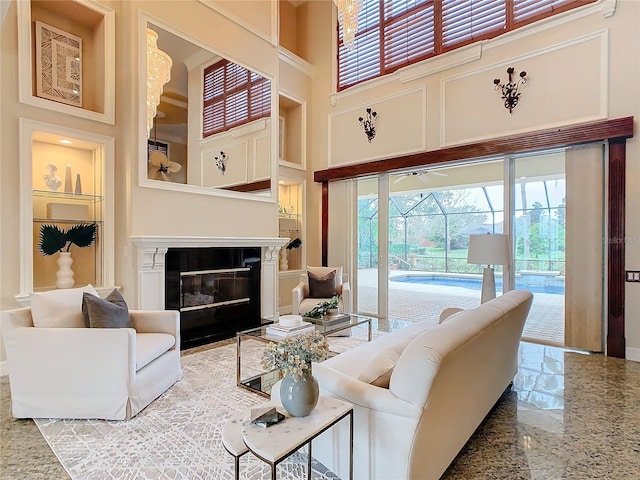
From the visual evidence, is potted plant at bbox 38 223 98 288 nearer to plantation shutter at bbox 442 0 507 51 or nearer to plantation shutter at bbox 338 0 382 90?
plantation shutter at bbox 338 0 382 90

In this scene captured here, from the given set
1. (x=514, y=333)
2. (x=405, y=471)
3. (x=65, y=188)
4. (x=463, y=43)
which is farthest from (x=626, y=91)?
(x=65, y=188)

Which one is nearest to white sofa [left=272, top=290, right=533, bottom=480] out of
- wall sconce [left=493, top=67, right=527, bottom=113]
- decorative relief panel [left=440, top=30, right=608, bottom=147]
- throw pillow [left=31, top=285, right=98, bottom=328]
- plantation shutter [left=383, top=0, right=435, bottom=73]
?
throw pillow [left=31, top=285, right=98, bottom=328]

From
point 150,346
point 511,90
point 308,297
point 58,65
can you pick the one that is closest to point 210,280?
point 308,297

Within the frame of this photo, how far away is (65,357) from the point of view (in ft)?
7.90

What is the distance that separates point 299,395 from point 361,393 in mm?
308

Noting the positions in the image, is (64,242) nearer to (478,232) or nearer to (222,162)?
(222,162)

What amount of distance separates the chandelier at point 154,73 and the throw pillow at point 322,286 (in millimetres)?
2837

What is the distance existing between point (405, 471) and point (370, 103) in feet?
17.6

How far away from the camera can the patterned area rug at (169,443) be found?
1912 millimetres

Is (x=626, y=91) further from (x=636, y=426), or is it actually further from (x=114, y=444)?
(x=114, y=444)

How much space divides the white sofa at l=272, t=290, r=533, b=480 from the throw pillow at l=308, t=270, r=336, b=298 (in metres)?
2.89

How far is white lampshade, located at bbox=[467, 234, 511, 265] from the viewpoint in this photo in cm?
358

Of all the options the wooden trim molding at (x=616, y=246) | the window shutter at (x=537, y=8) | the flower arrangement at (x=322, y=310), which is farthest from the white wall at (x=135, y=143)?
the wooden trim molding at (x=616, y=246)

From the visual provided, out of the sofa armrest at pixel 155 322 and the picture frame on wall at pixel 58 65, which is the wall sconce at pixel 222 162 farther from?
the sofa armrest at pixel 155 322
